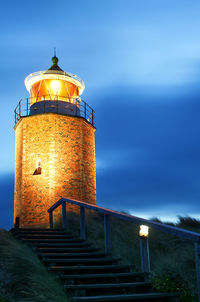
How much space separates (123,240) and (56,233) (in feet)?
9.40

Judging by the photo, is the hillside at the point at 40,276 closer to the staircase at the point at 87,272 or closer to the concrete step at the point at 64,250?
the staircase at the point at 87,272

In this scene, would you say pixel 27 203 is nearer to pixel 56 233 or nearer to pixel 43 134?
pixel 43 134

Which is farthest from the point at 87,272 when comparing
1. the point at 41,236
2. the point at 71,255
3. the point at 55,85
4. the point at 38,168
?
the point at 55,85

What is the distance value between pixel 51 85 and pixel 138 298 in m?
15.8

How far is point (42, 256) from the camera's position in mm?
6090

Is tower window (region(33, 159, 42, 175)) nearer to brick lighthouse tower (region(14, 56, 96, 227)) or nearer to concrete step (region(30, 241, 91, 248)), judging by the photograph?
brick lighthouse tower (region(14, 56, 96, 227))

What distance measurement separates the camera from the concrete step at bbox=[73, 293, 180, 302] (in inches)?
177

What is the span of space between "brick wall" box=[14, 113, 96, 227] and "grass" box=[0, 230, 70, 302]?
39.8 feet

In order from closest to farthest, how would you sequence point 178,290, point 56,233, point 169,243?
point 178,290 < point 56,233 < point 169,243

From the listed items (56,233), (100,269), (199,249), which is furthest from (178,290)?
(56,233)

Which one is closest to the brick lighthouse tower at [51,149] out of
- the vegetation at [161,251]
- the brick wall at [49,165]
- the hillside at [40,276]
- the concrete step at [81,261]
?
the brick wall at [49,165]

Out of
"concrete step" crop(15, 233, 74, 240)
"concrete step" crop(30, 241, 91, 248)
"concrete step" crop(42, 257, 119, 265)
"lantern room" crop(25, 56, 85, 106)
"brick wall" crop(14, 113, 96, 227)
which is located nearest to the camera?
"concrete step" crop(42, 257, 119, 265)

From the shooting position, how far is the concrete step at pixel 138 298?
4492 mm

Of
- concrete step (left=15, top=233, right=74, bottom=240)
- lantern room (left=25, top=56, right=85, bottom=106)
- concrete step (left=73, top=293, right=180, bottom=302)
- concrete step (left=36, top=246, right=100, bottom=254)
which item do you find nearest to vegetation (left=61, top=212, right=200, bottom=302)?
concrete step (left=73, top=293, right=180, bottom=302)
